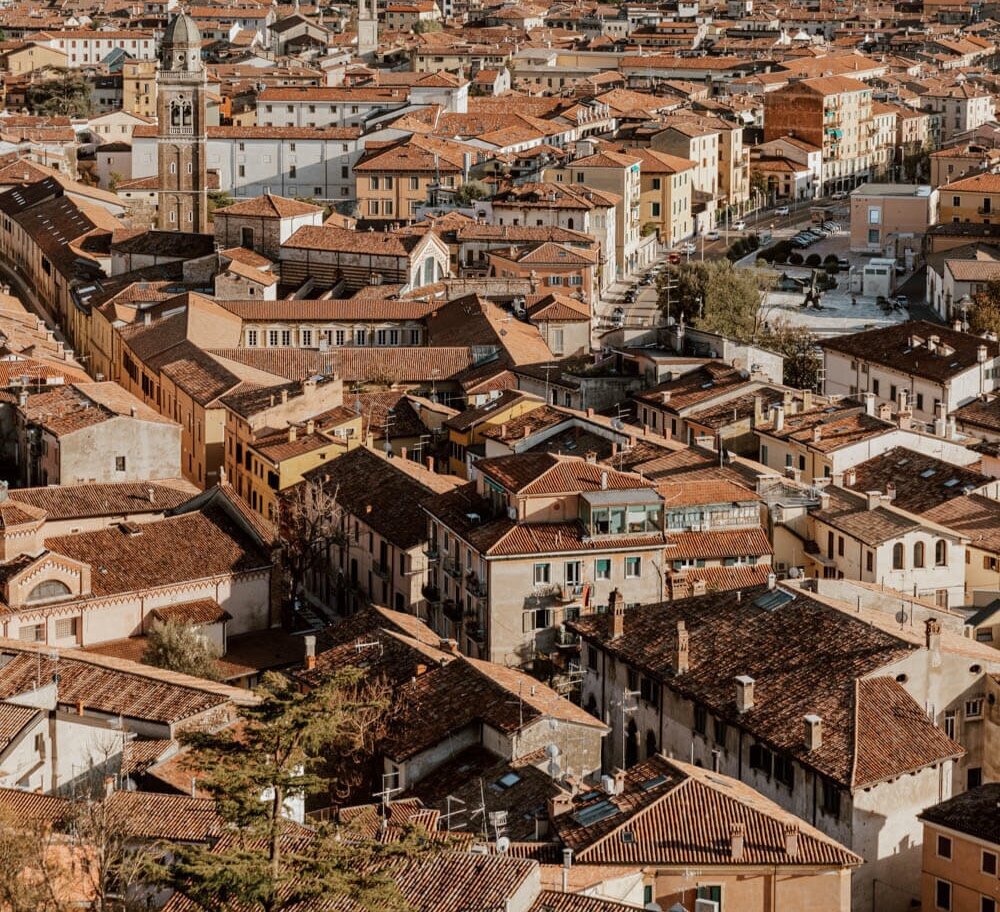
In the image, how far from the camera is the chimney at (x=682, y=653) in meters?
30.8

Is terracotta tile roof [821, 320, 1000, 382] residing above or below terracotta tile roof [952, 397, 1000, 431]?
above

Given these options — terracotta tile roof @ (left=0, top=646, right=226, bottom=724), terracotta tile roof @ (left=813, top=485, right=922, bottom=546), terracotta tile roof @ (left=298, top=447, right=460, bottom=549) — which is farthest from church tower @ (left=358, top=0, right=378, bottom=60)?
terracotta tile roof @ (left=0, top=646, right=226, bottom=724)

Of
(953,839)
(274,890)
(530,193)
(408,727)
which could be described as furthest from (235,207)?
(274,890)

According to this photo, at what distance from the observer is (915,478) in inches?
1688

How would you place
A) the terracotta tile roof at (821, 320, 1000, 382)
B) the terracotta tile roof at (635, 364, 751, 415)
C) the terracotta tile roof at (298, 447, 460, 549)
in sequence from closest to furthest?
the terracotta tile roof at (298, 447, 460, 549) < the terracotta tile roof at (635, 364, 751, 415) < the terracotta tile roof at (821, 320, 1000, 382)

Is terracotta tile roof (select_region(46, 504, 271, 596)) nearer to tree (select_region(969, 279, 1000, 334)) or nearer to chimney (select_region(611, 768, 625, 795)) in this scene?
chimney (select_region(611, 768, 625, 795))

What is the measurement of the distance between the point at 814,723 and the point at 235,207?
43.6 meters

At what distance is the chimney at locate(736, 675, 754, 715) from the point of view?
29.2m

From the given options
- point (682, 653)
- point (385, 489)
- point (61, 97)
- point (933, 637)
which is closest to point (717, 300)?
point (385, 489)

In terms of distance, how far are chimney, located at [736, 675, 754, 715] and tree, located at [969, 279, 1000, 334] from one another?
3654cm

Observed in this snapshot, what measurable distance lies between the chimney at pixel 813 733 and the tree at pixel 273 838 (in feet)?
26.3

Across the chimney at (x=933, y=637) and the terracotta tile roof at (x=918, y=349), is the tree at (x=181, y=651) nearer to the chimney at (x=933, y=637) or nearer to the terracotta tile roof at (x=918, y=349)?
the chimney at (x=933, y=637)

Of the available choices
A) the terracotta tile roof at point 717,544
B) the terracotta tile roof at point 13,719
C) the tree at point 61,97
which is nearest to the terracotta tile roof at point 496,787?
the terracotta tile roof at point 13,719

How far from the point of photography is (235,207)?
68625 mm
